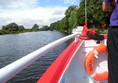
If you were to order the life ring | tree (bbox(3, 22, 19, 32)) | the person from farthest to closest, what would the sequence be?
tree (bbox(3, 22, 19, 32)), the life ring, the person

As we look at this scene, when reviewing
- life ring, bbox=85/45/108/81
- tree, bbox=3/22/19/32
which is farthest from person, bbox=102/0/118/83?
tree, bbox=3/22/19/32

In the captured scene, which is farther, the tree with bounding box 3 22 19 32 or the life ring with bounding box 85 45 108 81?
the tree with bounding box 3 22 19 32

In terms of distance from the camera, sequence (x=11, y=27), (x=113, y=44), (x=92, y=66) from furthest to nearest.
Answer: (x=11, y=27)
(x=92, y=66)
(x=113, y=44)

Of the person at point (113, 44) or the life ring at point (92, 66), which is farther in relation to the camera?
the life ring at point (92, 66)

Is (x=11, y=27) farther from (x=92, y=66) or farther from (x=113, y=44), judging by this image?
(x=113, y=44)

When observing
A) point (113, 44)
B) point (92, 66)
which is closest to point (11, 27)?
point (92, 66)

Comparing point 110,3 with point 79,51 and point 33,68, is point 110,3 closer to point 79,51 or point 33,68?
point 79,51

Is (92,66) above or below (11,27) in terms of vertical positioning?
above

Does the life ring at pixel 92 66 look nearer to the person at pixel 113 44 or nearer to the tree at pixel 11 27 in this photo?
the person at pixel 113 44

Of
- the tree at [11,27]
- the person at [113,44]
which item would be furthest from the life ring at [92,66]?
the tree at [11,27]

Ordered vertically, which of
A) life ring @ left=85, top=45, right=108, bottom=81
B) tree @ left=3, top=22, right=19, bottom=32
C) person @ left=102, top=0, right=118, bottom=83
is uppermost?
person @ left=102, top=0, right=118, bottom=83

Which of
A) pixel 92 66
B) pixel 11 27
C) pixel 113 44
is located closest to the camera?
pixel 113 44

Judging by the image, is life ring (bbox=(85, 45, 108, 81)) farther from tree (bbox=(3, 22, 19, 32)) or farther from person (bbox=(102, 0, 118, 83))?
tree (bbox=(3, 22, 19, 32))

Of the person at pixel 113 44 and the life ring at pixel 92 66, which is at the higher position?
the person at pixel 113 44
